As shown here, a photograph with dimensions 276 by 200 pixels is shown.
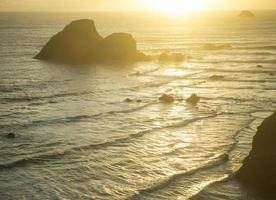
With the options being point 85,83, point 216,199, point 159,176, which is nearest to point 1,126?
point 159,176

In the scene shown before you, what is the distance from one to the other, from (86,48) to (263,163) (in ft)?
214

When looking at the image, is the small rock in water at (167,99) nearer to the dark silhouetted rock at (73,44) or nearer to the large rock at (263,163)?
the large rock at (263,163)

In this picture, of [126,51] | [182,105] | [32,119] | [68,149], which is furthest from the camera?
[126,51]

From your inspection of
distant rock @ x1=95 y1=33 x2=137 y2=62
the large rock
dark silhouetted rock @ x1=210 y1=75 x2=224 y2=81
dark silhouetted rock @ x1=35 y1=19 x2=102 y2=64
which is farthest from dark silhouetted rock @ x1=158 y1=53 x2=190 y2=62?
the large rock

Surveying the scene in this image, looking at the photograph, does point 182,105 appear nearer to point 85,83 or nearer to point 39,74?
point 85,83

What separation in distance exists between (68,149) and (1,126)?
7655mm

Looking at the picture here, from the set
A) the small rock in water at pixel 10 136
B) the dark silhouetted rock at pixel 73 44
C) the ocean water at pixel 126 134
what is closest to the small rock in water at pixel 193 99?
the ocean water at pixel 126 134

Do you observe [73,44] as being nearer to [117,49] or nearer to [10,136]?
[117,49]

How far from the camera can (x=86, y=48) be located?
268 ft

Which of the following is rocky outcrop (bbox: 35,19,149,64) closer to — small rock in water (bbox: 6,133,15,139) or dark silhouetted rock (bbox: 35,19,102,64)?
dark silhouetted rock (bbox: 35,19,102,64)

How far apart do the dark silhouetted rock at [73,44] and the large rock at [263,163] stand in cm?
5996

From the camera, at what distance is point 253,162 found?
65.2 ft

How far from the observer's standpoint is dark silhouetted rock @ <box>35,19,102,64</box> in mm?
79312

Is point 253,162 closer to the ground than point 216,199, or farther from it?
farther from it
